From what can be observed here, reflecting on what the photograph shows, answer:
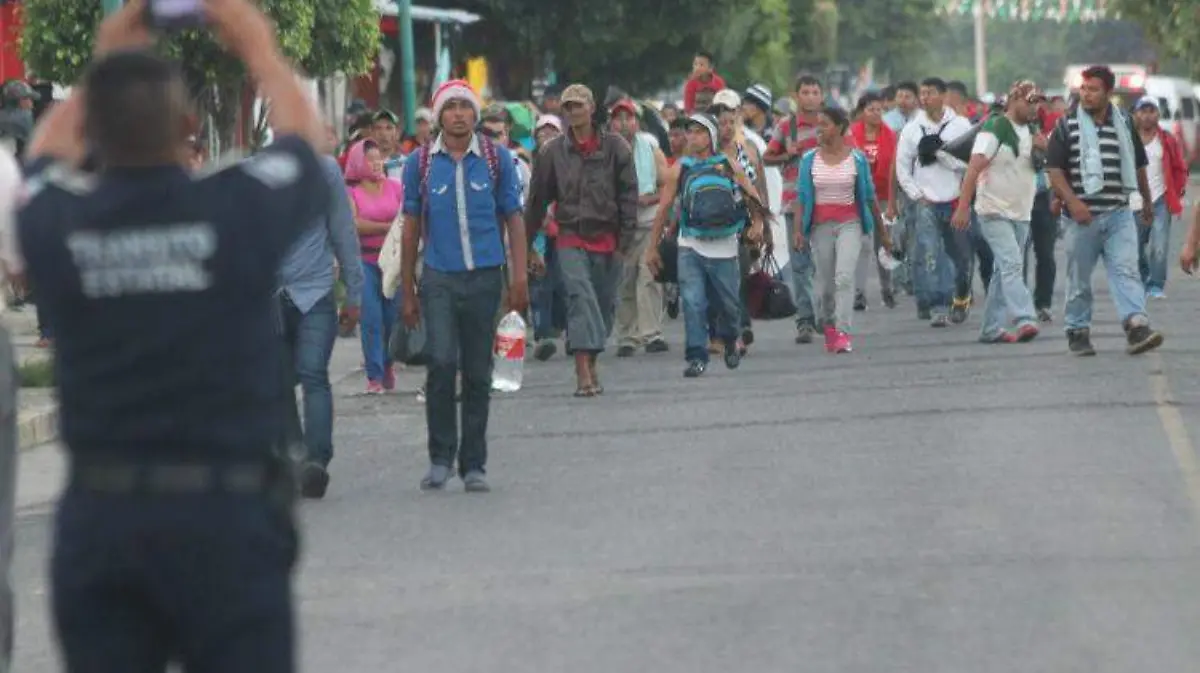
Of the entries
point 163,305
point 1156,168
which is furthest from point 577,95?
point 163,305

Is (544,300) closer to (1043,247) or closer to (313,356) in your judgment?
(1043,247)

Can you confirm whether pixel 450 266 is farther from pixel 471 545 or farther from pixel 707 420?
pixel 707 420

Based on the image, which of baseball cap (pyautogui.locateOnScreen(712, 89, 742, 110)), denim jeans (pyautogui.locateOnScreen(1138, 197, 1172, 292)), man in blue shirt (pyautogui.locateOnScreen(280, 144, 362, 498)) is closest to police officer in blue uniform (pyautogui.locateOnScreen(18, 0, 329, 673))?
man in blue shirt (pyautogui.locateOnScreen(280, 144, 362, 498))

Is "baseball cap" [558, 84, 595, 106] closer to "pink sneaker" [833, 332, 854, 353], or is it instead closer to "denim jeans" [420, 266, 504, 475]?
"pink sneaker" [833, 332, 854, 353]

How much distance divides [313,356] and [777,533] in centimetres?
249

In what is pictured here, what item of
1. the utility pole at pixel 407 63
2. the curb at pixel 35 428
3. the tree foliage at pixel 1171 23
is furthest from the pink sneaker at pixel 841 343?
the tree foliage at pixel 1171 23

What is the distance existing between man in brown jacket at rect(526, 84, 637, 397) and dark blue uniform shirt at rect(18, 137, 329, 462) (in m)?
11.5

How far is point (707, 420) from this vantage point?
15.2 m

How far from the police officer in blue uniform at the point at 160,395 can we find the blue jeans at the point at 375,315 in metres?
12.3

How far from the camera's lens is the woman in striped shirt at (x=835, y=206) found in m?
19.4

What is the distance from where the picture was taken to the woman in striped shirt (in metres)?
19.4

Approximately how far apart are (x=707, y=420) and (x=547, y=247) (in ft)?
19.8

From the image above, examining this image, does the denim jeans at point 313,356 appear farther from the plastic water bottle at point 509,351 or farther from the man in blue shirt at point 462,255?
the plastic water bottle at point 509,351

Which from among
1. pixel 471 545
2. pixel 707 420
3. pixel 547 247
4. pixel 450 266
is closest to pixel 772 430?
pixel 707 420
